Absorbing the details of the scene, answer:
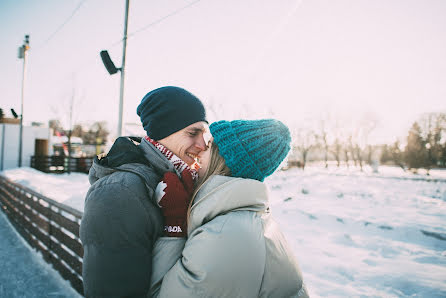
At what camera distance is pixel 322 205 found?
761 centimetres

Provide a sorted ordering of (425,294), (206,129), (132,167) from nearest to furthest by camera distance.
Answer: (132,167) → (206,129) → (425,294)

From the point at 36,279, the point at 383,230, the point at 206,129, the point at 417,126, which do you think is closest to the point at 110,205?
the point at 206,129

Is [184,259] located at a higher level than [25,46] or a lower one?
lower

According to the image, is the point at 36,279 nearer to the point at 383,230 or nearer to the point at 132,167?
the point at 132,167

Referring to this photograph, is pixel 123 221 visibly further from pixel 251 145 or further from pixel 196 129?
pixel 196 129

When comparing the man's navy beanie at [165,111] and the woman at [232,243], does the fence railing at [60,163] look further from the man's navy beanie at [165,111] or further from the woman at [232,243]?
the woman at [232,243]

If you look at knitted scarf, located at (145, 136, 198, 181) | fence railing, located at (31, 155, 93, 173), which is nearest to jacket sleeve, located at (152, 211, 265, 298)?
knitted scarf, located at (145, 136, 198, 181)

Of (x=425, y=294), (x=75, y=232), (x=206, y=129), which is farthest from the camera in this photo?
(x=75, y=232)

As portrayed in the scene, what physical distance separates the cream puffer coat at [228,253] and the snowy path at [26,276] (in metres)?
2.99

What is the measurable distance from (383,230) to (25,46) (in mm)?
23259

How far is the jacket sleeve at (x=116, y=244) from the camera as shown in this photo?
95 centimetres

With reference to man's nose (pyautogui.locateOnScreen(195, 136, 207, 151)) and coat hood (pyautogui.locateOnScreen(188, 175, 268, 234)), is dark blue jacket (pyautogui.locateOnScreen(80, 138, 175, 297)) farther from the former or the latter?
man's nose (pyautogui.locateOnScreen(195, 136, 207, 151))

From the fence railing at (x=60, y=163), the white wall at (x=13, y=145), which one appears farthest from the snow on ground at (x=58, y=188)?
the white wall at (x=13, y=145)

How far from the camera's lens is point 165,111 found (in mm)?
1552
